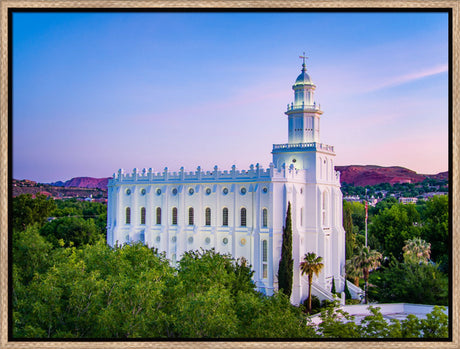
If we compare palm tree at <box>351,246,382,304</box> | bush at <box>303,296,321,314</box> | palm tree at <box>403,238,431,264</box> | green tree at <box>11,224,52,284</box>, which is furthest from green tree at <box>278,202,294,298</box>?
green tree at <box>11,224,52,284</box>

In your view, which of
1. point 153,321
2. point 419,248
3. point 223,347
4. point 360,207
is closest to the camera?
point 223,347

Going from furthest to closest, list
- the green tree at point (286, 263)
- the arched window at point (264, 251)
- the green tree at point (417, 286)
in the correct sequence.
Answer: the arched window at point (264, 251) < the green tree at point (286, 263) < the green tree at point (417, 286)

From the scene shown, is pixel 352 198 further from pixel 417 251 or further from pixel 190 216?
pixel 190 216

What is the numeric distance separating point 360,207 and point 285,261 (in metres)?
41.2

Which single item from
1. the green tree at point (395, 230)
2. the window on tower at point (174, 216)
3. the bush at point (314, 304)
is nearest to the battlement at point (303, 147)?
the window on tower at point (174, 216)

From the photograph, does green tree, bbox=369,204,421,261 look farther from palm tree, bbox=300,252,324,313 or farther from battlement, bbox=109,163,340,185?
palm tree, bbox=300,252,324,313

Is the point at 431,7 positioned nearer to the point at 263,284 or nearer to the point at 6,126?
the point at 6,126

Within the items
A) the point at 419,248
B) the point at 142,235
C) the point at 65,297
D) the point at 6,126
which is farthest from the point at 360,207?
the point at 6,126

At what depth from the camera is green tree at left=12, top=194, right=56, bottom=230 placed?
5609 cm

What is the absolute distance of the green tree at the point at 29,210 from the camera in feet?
184

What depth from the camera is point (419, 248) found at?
145 ft

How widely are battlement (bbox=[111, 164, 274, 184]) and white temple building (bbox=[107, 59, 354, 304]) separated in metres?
0.09

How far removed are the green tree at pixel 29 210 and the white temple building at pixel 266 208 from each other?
49.4 ft

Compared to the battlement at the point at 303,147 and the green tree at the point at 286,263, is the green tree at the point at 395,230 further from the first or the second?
the green tree at the point at 286,263
